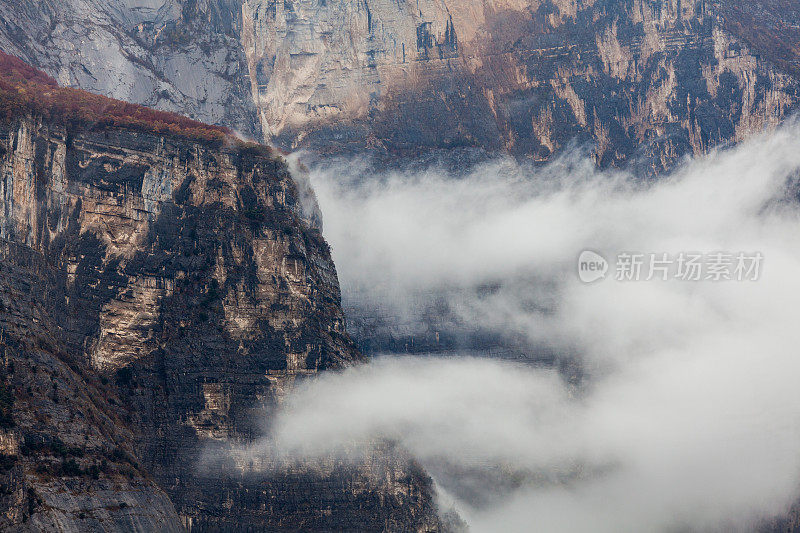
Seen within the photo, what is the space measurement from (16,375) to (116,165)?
3665cm

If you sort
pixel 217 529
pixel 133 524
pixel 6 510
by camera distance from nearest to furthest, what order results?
pixel 6 510
pixel 133 524
pixel 217 529

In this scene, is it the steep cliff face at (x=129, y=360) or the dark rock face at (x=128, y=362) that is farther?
the steep cliff face at (x=129, y=360)

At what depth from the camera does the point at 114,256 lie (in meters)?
197

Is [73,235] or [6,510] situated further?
[73,235]

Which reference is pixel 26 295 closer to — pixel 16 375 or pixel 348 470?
pixel 16 375

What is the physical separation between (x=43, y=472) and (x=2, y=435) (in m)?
5.93

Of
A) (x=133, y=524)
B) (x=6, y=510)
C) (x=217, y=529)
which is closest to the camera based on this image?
(x=6, y=510)

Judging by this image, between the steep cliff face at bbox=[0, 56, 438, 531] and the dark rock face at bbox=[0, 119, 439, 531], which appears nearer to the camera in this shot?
the dark rock face at bbox=[0, 119, 439, 531]

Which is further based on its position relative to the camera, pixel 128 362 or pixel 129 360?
pixel 129 360

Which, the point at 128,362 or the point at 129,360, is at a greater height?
the point at 129,360

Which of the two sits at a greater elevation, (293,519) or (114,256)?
(114,256)

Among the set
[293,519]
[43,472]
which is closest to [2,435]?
[43,472]

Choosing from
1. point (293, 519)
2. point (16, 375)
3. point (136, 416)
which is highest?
point (16, 375)

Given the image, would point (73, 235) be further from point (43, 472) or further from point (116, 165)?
point (43, 472)
